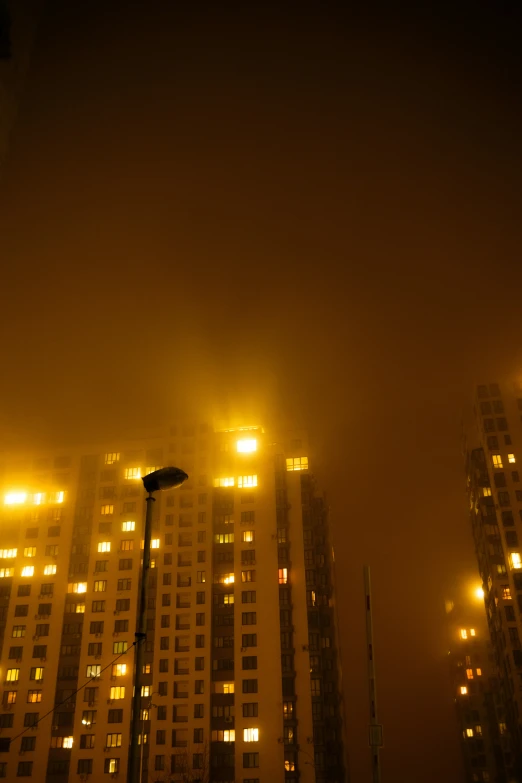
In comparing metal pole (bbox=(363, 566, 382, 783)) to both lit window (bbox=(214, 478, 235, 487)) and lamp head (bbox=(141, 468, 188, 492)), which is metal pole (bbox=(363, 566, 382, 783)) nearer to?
lamp head (bbox=(141, 468, 188, 492))

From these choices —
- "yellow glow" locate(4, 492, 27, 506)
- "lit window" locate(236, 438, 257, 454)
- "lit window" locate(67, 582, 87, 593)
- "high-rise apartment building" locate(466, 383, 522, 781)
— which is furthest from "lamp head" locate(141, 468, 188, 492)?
"yellow glow" locate(4, 492, 27, 506)

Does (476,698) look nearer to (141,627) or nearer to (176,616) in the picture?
(176,616)

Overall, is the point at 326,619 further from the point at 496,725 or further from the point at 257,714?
the point at 496,725

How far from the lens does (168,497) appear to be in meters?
85.3

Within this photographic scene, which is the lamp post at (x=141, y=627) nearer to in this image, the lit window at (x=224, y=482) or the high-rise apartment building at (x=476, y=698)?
the lit window at (x=224, y=482)

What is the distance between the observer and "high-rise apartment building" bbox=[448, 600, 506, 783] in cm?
9594

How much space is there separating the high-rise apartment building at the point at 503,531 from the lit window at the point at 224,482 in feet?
113

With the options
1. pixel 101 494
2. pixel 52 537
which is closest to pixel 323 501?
pixel 101 494

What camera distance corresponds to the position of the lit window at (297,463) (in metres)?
86.4

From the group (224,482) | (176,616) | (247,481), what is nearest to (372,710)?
(176,616)

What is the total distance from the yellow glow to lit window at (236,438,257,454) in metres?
30.5

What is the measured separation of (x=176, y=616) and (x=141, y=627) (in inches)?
2813

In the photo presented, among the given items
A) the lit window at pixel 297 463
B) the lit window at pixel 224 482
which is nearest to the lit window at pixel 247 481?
the lit window at pixel 224 482

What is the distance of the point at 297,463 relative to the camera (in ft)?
285
